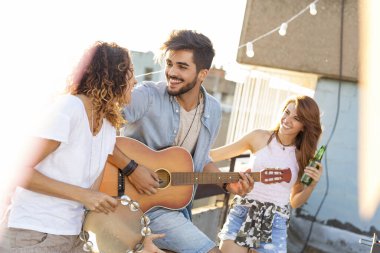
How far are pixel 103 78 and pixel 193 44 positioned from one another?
104 centimetres

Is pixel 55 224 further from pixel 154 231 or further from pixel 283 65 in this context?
pixel 283 65

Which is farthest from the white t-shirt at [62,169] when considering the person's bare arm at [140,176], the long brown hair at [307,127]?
the long brown hair at [307,127]

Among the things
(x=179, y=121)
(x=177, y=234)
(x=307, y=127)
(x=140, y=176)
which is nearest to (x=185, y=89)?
(x=179, y=121)

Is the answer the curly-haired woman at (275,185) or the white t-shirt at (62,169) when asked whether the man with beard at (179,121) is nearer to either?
the curly-haired woman at (275,185)

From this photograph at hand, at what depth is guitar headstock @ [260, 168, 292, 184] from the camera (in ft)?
11.8

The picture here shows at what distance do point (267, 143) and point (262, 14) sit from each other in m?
2.53

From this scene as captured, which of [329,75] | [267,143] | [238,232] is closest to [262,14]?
[329,75]

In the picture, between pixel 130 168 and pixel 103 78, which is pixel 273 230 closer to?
pixel 130 168

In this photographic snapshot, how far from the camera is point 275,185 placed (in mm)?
3770

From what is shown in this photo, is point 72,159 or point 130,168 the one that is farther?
point 130,168

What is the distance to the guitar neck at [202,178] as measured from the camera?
3180 mm

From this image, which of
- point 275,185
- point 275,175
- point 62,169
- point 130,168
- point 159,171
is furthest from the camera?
point 275,185

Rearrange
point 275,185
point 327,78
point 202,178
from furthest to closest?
point 327,78
point 275,185
point 202,178

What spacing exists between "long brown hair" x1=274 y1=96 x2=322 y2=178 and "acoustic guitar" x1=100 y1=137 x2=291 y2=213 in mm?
835
